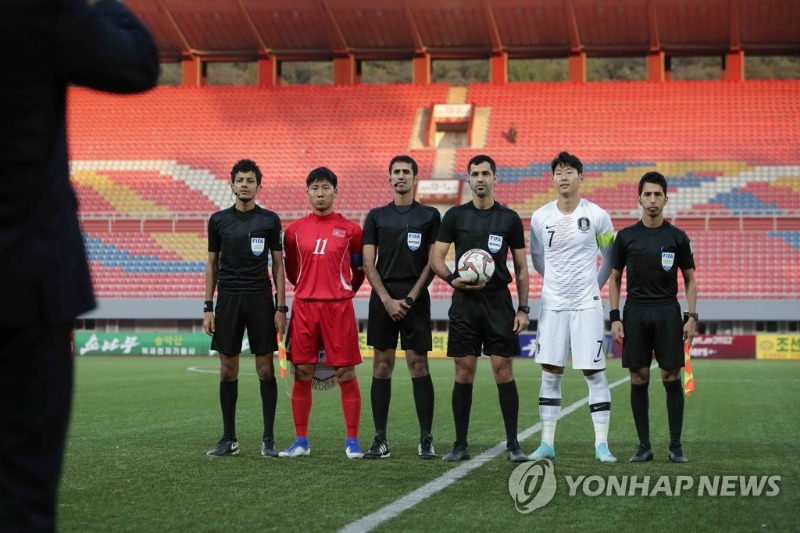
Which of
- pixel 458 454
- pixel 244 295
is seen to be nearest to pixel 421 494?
pixel 458 454

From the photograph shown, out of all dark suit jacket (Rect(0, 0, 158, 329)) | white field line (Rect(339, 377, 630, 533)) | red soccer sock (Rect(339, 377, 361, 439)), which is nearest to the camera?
dark suit jacket (Rect(0, 0, 158, 329))

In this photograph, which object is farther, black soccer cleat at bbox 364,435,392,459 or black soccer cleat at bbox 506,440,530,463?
black soccer cleat at bbox 364,435,392,459

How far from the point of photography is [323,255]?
788 cm

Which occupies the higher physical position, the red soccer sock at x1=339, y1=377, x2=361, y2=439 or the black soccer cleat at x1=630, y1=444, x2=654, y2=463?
the red soccer sock at x1=339, y1=377, x2=361, y2=439

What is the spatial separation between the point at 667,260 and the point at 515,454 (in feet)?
5.81

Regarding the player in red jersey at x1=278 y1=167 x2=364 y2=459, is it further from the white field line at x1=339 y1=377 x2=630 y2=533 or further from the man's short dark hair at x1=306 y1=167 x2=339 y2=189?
the white field line at x1=339 y1=377 x2=630 y2=533

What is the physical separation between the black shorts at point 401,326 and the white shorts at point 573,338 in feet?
2.78

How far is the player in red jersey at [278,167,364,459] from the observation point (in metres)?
7.77

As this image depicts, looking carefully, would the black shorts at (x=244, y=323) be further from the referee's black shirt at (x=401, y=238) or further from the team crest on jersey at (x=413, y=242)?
the team crest on jersey at (x=413, y=242)

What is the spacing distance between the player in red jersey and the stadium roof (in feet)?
93.4

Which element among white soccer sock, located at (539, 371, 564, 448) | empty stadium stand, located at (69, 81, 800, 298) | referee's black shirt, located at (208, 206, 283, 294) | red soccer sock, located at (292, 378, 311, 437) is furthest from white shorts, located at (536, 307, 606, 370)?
empty stadium stand, located at (69, 81, 800, 298)

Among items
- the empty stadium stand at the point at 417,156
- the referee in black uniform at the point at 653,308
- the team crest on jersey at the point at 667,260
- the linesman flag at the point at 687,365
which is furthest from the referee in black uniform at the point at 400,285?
the empty stadium stand at the point at 417,156

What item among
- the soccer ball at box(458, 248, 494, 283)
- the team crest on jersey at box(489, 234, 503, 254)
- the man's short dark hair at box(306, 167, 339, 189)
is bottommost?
the soccer ball at box(458, 248, 494, 283)

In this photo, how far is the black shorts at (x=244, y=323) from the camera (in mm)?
→ 7868
